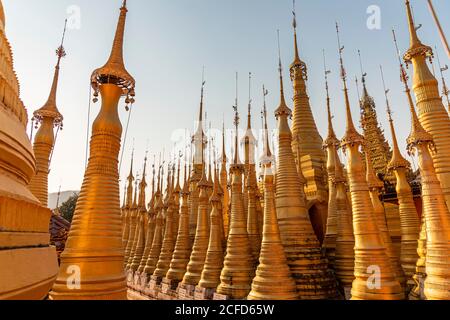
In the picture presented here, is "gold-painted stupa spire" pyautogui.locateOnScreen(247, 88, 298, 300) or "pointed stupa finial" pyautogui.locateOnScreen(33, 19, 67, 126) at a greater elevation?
"pointed stupa finial" pyautogui.locateOnScreen(33, 19, 67, 126)

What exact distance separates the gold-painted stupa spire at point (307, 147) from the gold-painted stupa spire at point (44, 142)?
16.9 metres

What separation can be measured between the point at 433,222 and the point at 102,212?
1171 cm

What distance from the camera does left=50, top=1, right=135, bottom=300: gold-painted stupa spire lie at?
7.57m

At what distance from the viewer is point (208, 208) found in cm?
2516

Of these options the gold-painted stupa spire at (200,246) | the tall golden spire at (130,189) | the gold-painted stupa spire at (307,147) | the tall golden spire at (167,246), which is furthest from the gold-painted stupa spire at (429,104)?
the tall golden spire at (130,189)

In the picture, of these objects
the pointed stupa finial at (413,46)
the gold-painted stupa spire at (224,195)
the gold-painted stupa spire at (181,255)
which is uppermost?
the pointed stupa finial at (413,46)

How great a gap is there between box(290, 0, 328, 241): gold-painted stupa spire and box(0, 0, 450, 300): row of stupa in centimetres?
9

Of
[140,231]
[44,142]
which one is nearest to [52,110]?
[44,142]

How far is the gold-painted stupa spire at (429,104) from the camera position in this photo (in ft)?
45.3

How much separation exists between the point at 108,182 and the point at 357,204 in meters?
10.6

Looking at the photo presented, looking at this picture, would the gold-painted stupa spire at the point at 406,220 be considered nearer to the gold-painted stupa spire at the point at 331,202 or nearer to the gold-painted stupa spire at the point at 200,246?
the gold-painted stupa spire at the point at 331,202

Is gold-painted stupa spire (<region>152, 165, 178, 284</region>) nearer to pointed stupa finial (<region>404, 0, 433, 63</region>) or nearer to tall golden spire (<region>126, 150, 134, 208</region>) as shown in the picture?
tall golden spire (<region>126, 150, 134, 208</region>)

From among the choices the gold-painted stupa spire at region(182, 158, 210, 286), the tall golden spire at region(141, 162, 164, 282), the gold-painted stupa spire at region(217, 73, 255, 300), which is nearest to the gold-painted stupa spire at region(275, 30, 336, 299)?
the gold-painted stupa spire at region(217, 73, 255, 300)

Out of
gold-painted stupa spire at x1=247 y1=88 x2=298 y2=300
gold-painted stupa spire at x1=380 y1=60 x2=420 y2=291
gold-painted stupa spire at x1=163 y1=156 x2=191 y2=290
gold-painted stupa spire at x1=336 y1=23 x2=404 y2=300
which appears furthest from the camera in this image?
gold-painted stupa spire at x1=163 y1=156 x2=191 y2=290
